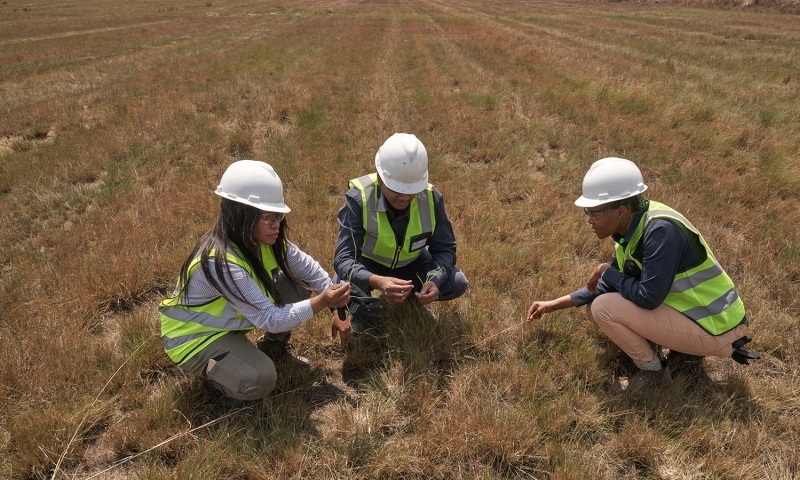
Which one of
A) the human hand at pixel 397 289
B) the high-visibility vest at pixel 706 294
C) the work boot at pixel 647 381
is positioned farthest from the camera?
the human hand at pixel 397 289

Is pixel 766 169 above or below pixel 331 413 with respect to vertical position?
above

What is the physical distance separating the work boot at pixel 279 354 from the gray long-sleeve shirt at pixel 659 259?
2.05 meters

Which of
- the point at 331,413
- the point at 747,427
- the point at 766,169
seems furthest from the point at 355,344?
the point at 766,169

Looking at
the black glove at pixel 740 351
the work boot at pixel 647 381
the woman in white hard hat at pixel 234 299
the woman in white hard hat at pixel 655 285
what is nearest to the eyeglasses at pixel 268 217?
the woman in white hard hat at pixel 234 299

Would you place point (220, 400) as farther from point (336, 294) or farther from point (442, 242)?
point (442, 242)

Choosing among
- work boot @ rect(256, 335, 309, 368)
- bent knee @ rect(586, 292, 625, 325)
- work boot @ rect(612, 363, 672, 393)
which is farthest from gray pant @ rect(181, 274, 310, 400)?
work boot @ rect(612, 363, 672, 393)

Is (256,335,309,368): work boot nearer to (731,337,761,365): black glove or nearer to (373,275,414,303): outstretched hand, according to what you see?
(373,275,414,303): outstretched hand

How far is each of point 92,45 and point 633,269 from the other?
21.2m

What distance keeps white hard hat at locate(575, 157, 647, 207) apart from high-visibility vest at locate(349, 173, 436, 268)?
1072 millimetres

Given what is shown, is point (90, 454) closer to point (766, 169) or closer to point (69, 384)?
point (69, 384)

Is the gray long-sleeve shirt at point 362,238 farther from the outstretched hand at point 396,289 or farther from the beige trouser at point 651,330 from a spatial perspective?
the beige trouser at point 651,330

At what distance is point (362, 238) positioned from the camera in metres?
3.27

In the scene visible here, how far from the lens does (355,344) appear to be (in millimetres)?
3193

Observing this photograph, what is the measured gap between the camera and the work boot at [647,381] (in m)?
2.66
